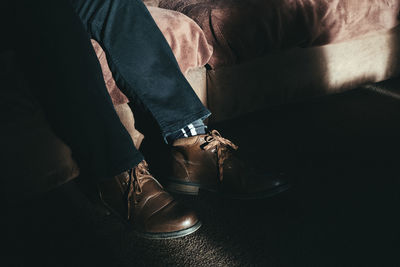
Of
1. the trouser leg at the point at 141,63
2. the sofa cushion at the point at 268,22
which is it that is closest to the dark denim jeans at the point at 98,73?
the trouser leg at the point at 141,63

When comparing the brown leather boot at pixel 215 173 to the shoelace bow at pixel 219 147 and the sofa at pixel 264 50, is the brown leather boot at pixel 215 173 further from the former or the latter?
the sofa at pixel 264 50

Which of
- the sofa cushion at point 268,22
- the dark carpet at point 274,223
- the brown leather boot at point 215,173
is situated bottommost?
the dark carpet at point 274,223

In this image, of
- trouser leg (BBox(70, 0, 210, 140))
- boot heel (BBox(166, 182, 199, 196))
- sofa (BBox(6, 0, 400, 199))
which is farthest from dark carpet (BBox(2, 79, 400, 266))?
trouser leg (BBox(70, 0, 210, 140))

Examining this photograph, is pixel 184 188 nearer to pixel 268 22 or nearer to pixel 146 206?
pixel 146 206

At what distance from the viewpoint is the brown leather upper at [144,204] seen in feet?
1.97

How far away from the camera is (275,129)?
1.01 meters

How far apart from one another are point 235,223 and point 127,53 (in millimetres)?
410

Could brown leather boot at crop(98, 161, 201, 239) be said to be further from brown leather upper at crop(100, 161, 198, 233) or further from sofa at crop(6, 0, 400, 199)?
sofa at crop(6, 0, 400, 199)

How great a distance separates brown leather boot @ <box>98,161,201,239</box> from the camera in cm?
60

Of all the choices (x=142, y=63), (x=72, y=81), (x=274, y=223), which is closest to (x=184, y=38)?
(x=142, y=63)

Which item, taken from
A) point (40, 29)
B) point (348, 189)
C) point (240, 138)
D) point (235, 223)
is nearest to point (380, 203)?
point (348, 189)

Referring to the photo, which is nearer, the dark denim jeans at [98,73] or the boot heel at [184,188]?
the dark denim jeans at [98,73]

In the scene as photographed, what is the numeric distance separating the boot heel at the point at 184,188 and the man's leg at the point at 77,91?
0.36ft

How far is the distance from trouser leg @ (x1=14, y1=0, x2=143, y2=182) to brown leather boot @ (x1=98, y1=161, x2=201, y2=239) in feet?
0.20
